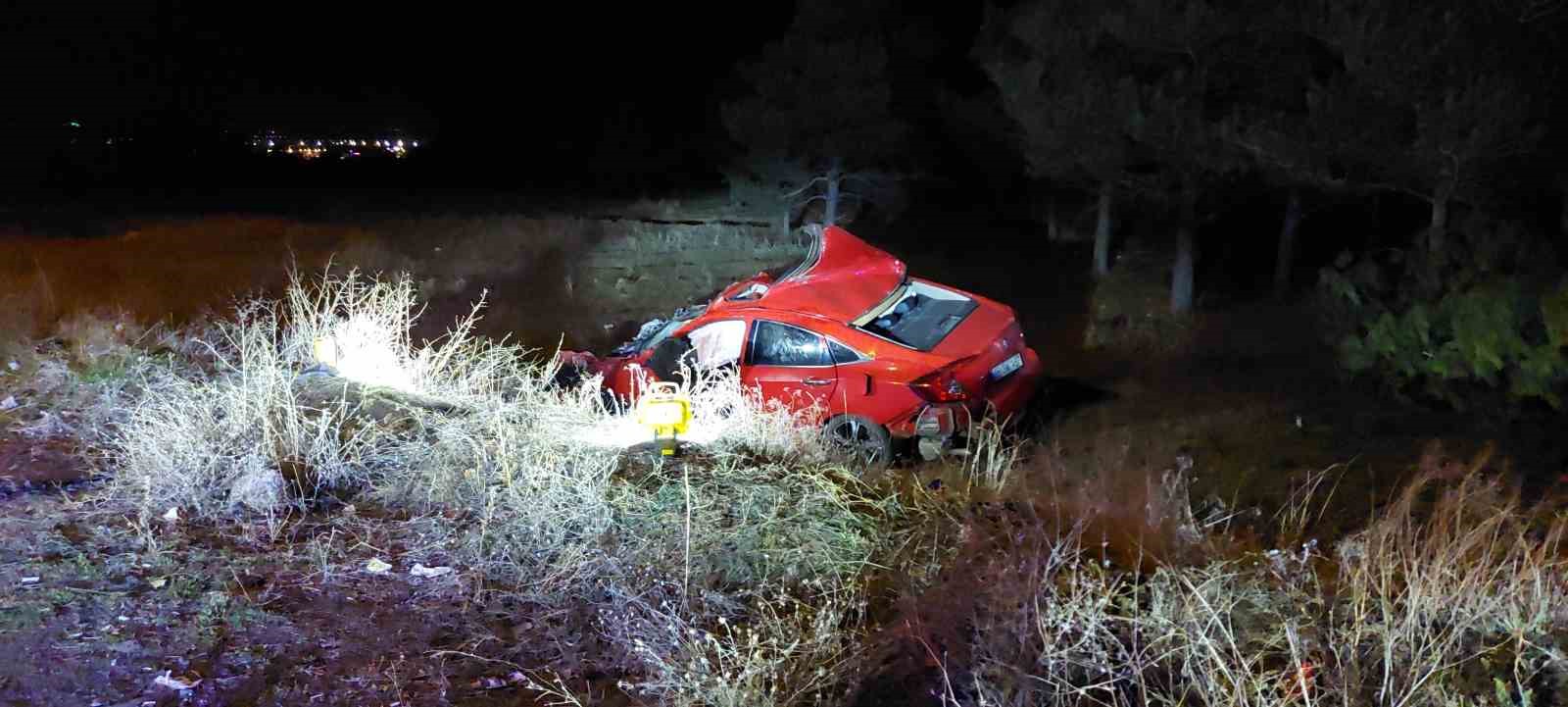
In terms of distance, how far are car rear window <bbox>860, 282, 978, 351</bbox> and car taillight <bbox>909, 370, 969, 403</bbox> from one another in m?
0.24

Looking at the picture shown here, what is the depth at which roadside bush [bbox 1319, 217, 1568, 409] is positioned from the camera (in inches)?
321

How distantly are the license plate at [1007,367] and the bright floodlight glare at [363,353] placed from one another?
385 cm

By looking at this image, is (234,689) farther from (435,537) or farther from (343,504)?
(343,504)

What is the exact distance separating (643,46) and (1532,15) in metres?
35.7

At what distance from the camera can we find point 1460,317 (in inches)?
346

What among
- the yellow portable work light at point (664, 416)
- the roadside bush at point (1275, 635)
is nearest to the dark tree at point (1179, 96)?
the yellow portable work light at point (664, 416)

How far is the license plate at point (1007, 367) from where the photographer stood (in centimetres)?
836

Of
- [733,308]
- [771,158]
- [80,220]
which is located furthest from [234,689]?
[80,220]

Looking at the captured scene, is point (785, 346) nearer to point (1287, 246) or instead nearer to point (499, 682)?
point (499, 682)

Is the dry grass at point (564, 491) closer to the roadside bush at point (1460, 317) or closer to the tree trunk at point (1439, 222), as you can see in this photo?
the roadside bush at point (1460, 317)

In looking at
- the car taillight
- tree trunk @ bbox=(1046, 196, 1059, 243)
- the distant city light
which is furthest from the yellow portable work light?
the distant city light

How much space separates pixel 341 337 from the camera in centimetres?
764

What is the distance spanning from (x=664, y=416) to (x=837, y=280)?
304cm

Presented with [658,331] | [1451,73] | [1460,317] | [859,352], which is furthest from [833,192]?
[859,352]
